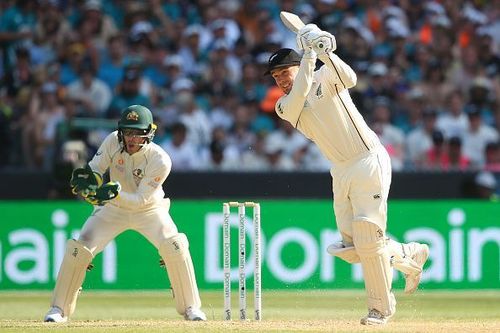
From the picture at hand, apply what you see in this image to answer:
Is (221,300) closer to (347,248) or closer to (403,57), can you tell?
(347,248)

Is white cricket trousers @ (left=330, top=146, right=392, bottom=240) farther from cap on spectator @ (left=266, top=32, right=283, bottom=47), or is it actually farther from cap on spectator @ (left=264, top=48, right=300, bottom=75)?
cap on spectator @ (left=266, top=32, right=283, bottom=47)

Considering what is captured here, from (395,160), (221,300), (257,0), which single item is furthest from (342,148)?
(257,0)

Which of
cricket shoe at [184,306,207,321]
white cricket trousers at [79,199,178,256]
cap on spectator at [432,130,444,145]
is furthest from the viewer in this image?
cap on spectator at [432,130,444,145]

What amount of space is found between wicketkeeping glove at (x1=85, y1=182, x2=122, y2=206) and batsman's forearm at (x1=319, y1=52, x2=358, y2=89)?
1689 mm

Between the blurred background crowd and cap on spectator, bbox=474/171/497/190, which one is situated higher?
the blurred background crowd

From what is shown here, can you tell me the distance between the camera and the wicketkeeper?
26.8ft

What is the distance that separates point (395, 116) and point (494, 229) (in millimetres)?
2737

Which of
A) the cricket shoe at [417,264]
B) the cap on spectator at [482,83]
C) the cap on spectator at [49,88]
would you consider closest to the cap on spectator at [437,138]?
the cap on spectator at [482,83]

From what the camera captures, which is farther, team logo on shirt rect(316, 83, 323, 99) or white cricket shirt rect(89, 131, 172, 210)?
white cricket shirt rect(89, 131, 172, 210)

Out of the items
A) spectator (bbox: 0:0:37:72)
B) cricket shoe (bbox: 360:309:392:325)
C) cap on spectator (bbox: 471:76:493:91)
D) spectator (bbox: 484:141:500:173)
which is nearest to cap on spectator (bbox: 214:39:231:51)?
spectator (bbox: 0:0:37:72)

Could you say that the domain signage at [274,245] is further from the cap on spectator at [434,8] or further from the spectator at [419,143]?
the cap on spectator at [434,8]

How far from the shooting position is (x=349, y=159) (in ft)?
27.1

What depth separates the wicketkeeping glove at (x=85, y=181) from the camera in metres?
8.55

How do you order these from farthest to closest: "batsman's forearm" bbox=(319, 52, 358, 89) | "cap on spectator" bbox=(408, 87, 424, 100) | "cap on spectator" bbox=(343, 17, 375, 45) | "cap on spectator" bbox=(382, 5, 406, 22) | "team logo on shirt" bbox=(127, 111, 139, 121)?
"cap on spectator" bbox=(382, 5, 406, 22)
"cap on spectator" bbox=(343, 17, 375, 45)
"cap on spectator" bbox=(408, 87, 424, 100)
"team logo on shirt" bbox=(127, 111, 139, 121)
"batsman's forearm" bbox=(319, 52, 358, 89)
